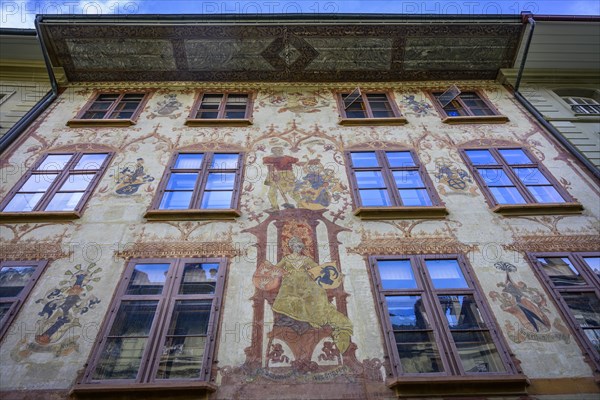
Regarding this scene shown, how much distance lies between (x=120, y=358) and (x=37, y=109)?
6674 millimetres

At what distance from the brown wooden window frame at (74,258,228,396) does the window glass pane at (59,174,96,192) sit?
2214mm

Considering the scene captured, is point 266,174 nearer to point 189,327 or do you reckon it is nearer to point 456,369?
point 189,327

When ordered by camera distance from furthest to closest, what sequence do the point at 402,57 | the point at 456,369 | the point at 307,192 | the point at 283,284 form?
the point at 402,57 → the point at 307,192 → the point at 283,284 → the point at 456,369

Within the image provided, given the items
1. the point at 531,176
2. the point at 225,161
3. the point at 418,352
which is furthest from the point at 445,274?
the point at 225,161

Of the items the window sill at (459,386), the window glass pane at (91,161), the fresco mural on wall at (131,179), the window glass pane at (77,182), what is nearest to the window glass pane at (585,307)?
the window sill at (459,386)

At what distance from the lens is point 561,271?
5625 mm

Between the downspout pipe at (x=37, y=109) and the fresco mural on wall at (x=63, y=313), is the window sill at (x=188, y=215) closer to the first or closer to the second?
the fresco mural on wall at (x=63, y=313)

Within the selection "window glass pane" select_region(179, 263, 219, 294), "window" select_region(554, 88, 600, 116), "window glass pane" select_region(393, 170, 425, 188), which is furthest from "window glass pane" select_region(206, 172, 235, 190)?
"window" select_region(554, 88, 600, 116)

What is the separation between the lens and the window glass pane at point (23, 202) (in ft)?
21.4

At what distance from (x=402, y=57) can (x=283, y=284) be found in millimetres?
7208

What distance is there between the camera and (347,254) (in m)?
5.88

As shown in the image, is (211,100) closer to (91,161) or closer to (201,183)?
(91,161)

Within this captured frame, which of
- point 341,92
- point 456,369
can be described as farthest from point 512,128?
point 456,369

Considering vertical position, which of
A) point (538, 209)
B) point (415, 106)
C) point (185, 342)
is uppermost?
point (415, 106)
